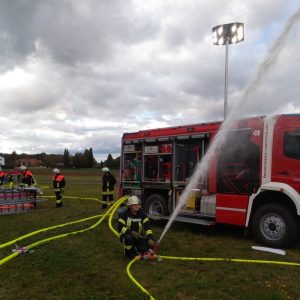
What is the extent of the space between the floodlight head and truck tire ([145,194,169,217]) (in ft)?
36.4

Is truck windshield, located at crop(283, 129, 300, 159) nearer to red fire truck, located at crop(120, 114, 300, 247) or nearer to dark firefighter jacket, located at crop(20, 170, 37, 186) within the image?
red fire truck, located at crop(120, 114, 300, 247)

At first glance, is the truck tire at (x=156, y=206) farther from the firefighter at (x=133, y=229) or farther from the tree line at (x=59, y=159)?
the tree line at (x=59, y=159)

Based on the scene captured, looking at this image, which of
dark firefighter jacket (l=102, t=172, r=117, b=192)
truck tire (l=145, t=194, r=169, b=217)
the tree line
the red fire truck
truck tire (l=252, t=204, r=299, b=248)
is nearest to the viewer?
truck tire (l=252, t=204, r=299, b=248)

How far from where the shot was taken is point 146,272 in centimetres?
584

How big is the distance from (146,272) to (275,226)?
3.25 m

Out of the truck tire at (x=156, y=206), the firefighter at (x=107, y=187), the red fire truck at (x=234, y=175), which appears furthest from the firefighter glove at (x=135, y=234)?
the firefighter at (x=107, y=187)

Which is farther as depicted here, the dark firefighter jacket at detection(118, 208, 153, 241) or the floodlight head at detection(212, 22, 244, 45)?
Result: the floodlight head at detection(212, 22, 244, 45)

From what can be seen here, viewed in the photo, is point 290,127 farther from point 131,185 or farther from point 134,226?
point 131,185

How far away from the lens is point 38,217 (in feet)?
39.9

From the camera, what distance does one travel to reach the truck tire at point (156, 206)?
10267 millimetres

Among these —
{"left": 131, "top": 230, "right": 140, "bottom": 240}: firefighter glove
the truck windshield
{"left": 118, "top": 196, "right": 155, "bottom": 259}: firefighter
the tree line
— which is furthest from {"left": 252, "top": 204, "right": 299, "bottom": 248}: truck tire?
the tree line

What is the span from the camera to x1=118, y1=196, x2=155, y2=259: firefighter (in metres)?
6.54

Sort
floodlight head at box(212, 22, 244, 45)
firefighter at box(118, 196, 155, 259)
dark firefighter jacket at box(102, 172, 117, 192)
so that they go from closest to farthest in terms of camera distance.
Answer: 1. firefighter at box(118, 196, 155, 259)
2. dark firefighter jacket at box(102, 172, 117, 192)
3. floodlight head at box(212, 22, 244, 45)

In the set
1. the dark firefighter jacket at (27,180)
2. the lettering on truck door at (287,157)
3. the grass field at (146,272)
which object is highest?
the lettering on truck door at (287,157)
